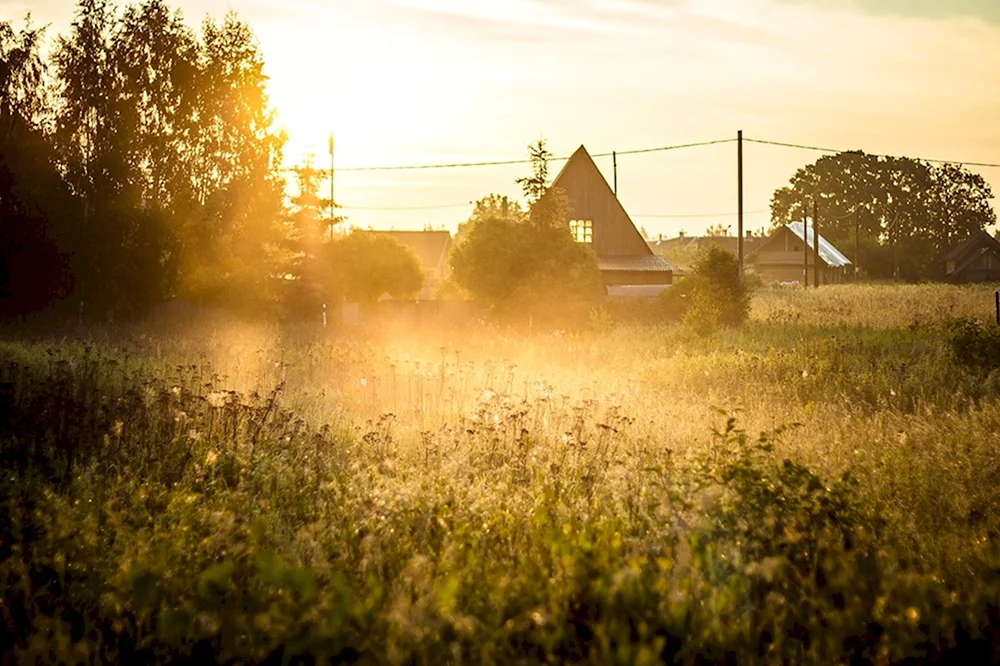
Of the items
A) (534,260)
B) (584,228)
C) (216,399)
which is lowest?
(216,399)

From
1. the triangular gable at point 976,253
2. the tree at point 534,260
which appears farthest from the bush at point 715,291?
the triangular gable at point 976,253

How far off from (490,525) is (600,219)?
37194 millimetres

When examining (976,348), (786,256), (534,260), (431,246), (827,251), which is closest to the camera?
(976,348)

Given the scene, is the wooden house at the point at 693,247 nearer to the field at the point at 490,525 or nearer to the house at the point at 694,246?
the house at the point at 694,246

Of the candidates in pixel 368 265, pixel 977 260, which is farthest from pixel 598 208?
pixel 977 260

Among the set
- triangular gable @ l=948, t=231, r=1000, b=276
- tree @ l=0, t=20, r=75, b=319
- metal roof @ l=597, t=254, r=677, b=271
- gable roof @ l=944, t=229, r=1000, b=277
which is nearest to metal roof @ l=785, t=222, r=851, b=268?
gable roof @ l=944, t=229, r=1000, b=277

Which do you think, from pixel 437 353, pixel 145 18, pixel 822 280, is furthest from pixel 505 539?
pixel 822 280

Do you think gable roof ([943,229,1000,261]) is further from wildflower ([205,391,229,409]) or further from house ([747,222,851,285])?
wildflower ([205,391,229,409])

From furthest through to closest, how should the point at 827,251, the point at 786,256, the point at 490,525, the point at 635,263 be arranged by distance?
the point at 786,256 < the point at 827,251 < the point at 635,263 < the point at 490,525

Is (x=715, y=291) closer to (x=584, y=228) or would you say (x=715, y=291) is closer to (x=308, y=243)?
(x=584, y=228)

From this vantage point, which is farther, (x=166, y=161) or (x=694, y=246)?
(x=694, y=246)

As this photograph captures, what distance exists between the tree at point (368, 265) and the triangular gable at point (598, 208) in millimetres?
8221

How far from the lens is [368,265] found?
144ft

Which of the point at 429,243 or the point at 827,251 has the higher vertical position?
the point at 429,243
